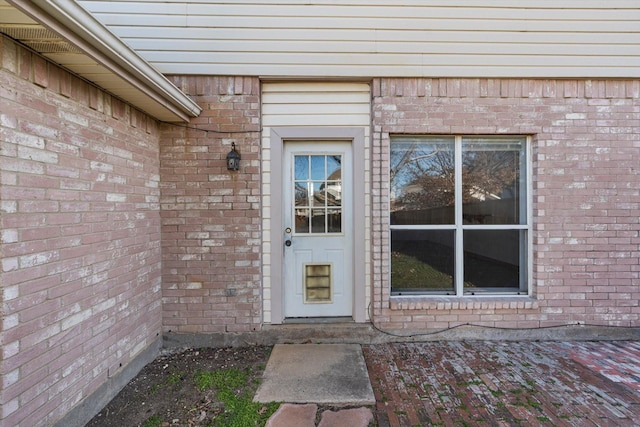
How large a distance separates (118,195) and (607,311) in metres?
5.00

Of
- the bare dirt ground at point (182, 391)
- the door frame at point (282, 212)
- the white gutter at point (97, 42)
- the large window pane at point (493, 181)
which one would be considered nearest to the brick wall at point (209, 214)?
the door frame at point (282, 212)

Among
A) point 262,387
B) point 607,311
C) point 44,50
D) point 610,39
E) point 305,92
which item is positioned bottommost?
point 262,387

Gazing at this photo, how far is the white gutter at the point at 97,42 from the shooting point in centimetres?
141

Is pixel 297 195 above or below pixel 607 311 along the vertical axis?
above

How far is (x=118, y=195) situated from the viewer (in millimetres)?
2418

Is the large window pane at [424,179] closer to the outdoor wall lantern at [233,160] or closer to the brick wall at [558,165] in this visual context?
the brick wall at [558,165]

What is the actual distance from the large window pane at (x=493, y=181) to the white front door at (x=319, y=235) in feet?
4.38

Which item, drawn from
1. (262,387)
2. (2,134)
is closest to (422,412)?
(262,387)

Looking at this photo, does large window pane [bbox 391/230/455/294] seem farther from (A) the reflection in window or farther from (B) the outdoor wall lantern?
(B) the outdoor wall lantern

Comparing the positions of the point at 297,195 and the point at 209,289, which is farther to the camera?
the point at 297,195

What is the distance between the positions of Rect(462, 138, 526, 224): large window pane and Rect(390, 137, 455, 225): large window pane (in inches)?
7.1

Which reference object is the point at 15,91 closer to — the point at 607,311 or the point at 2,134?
the point at 2,134

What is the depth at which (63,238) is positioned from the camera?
1.91 m

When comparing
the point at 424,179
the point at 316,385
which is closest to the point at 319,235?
the point at 424,179
